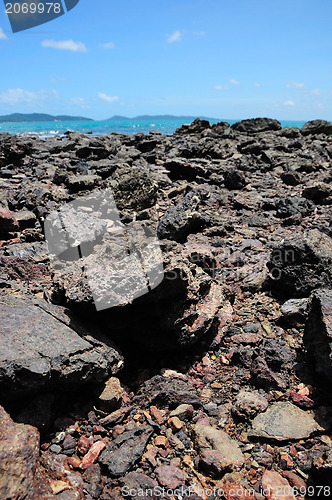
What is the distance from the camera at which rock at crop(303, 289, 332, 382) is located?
3.13 meters

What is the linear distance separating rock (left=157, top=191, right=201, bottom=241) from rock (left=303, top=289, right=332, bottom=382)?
326cm

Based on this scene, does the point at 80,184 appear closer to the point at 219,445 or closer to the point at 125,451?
the point at 125,451

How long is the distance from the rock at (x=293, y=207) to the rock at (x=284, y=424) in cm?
596

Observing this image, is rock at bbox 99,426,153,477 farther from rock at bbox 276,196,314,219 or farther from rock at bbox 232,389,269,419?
rock at bbox 276,196,314,219

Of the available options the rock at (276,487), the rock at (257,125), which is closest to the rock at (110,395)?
the rock at (276,487)

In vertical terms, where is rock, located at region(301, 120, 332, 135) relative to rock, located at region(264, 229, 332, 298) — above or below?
above

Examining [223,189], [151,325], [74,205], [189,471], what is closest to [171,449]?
[189,471]

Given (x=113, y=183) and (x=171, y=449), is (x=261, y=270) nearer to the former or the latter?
(x=171, y=449)

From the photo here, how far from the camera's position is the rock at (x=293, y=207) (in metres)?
8.24

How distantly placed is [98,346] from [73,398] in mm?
484

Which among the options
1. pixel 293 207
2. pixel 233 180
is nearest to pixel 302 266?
pixel 293 207

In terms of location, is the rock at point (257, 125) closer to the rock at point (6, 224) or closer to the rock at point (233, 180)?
the rock at point (233, 180)

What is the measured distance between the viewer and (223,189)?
1047cm

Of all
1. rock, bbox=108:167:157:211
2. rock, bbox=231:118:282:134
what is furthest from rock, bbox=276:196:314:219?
rock, bbox=231:118:282:134
